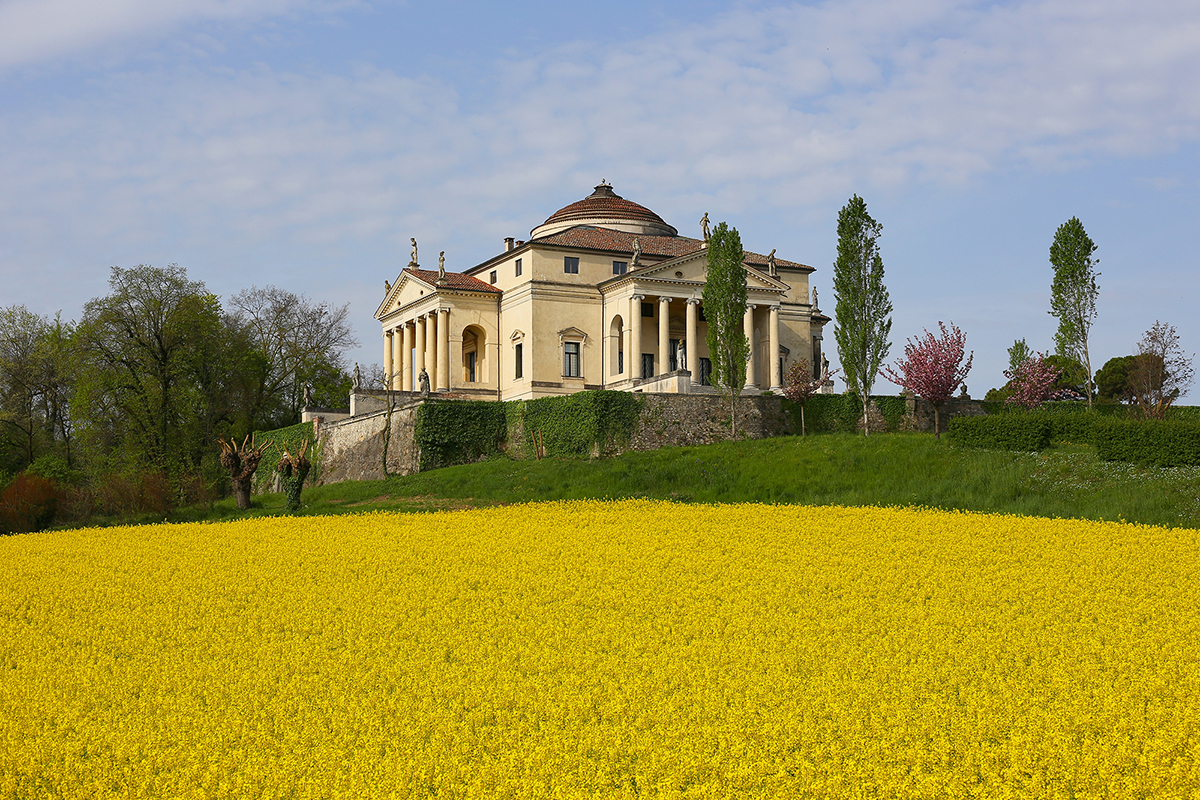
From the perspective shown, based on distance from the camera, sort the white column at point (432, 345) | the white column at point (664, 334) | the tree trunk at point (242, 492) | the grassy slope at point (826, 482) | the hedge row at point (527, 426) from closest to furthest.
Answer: the grassy slope at point (826, 482), the tree trunk at point (242, 492), the hedge row at point (527, 426), the white column at point (664, 334), the white column at point (432, 345)

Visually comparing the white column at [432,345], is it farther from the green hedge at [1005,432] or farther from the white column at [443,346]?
the green hedge at [1005,432]

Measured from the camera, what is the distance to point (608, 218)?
2537 inches

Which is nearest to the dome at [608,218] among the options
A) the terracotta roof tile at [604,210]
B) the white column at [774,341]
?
the terracotta roof tile at [604,210]

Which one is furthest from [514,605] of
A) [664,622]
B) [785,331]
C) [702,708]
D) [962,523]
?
[785,331]

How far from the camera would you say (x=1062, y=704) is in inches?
388

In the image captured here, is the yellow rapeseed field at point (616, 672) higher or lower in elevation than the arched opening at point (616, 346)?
lower

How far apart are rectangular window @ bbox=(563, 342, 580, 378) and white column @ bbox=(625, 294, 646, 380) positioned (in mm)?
3378

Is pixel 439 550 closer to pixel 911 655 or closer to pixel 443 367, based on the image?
pixel 911 655

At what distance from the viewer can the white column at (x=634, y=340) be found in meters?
54.1

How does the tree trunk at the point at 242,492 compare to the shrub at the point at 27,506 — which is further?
the tree trunk at the point at 242,492

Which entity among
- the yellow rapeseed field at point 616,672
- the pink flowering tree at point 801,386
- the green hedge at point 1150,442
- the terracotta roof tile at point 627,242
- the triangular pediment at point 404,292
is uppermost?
the terracotta roof tile at point 627,242

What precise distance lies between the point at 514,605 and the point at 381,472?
35.0m

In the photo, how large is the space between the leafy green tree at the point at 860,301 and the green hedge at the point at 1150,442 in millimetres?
14375

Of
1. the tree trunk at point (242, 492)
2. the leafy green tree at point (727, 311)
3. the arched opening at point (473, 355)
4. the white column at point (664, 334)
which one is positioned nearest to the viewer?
the tree trunk at point (242, 492)
